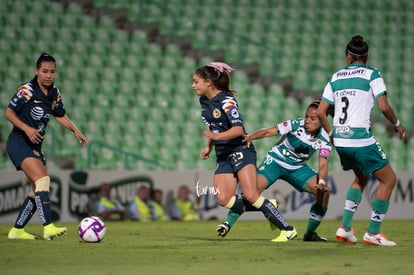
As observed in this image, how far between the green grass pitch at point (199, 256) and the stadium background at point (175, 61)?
682 cm

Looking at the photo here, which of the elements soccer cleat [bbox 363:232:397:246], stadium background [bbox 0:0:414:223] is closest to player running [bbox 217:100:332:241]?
soccer cleat [bbox 363:232:397:246]

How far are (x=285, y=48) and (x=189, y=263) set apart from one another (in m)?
13.8

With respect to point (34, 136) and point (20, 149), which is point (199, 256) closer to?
point (34, 136)

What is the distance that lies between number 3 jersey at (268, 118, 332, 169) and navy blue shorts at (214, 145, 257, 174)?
64cm

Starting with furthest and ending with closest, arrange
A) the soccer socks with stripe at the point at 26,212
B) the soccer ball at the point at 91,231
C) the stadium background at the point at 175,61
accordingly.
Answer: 1. the stadium background at the point at 175,61
2. the soccer socks with stripe at the point at 26,212
3. the soccer ball at the point at 91,231

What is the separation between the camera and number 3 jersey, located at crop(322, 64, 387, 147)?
888 centimetres

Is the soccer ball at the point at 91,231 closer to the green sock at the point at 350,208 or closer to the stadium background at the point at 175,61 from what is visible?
the green sock at the point at 350,208

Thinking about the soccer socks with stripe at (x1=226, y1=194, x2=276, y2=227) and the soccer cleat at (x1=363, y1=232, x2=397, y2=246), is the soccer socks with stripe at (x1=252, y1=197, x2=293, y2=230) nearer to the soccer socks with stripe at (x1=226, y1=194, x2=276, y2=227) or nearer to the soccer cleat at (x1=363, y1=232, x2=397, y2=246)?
the soccer socks with stripe at (x1=226, y1=194, x2=276, y2=227)

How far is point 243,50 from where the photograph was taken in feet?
67.1

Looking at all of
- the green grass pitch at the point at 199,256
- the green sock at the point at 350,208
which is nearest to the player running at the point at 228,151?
the green grass pitch at the point at 199,256

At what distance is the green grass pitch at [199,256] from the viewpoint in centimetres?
692

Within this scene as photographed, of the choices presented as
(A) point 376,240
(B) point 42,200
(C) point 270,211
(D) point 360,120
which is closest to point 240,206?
(C) point 270,211

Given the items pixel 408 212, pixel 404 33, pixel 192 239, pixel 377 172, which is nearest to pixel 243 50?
pixel 404 33

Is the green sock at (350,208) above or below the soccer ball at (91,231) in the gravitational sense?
above
